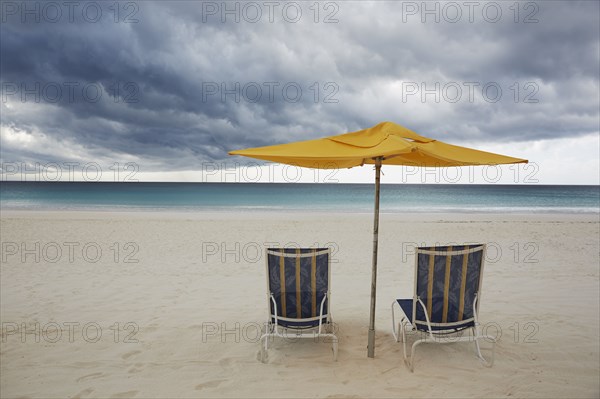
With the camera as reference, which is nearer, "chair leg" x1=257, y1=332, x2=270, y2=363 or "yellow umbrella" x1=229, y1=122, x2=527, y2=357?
"yellow umbrella" x1=229, y1=122, x2=527, y2=357

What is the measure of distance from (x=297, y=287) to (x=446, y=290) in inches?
55.7

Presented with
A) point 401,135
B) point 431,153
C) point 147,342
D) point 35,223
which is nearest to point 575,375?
point 431,153

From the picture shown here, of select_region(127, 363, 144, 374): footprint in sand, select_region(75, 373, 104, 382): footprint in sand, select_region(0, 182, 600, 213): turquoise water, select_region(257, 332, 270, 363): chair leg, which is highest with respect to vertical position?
select_region(0, 182, 600, 213): turquoise water

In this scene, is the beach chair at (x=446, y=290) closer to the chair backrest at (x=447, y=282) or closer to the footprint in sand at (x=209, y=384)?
the chair backrest at (x=447, y=282)

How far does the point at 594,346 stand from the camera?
3.87m

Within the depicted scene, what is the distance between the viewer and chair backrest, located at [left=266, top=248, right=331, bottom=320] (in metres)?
3.53

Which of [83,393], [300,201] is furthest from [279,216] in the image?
[300,201]

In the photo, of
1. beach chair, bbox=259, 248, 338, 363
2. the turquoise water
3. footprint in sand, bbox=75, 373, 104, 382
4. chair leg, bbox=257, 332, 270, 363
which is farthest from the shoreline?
footprint in sand, bbox=75, 373, 104, 382

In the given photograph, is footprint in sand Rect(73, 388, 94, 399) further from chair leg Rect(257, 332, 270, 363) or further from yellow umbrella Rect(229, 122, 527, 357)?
yellow umbrella Rect(229, 122, 527, 357)

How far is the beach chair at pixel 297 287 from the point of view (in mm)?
3533

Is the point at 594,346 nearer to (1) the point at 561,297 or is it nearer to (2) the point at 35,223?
(1) the point at 561,297

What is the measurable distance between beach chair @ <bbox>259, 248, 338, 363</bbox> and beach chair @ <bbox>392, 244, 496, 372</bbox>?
870 millimetres

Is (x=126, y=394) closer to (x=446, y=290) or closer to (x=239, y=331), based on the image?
(x=239, y=331)

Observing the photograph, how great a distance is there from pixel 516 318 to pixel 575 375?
147cm
